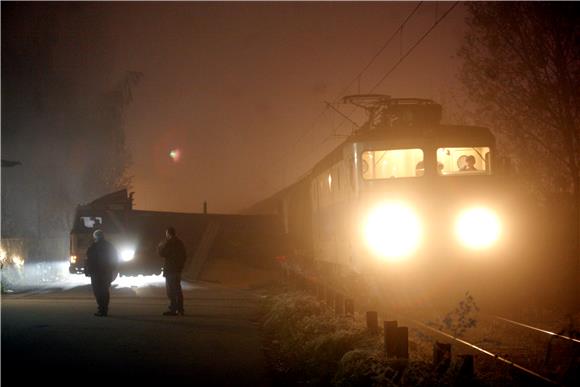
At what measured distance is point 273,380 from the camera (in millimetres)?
7902

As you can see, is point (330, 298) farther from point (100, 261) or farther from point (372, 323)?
point (100, 261)

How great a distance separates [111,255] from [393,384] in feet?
29.1

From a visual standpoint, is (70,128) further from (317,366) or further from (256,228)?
(317,366)

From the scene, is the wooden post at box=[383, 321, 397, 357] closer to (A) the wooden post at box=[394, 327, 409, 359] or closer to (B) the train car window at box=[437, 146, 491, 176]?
(A) the wooden post at box=[394, 327, 409, 359]

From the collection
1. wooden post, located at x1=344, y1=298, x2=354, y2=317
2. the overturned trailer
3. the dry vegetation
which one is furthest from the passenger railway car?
the overturned trailer

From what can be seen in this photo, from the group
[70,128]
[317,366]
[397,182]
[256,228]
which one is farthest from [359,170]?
[70,128]

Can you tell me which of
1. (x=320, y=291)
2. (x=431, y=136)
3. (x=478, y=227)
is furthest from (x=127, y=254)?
(x=478, y=227)

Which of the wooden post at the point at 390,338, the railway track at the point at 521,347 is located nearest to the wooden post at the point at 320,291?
the railway track at the point at 521,347

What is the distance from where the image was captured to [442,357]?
6.46 m

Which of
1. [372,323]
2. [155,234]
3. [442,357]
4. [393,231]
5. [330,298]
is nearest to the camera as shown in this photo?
[442,357]

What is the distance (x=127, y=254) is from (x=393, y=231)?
13.3m

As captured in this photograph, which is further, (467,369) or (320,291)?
(320,291)

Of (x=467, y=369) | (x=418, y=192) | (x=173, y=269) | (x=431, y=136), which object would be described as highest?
(x=431, y=136)

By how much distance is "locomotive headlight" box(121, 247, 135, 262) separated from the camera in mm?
24312
